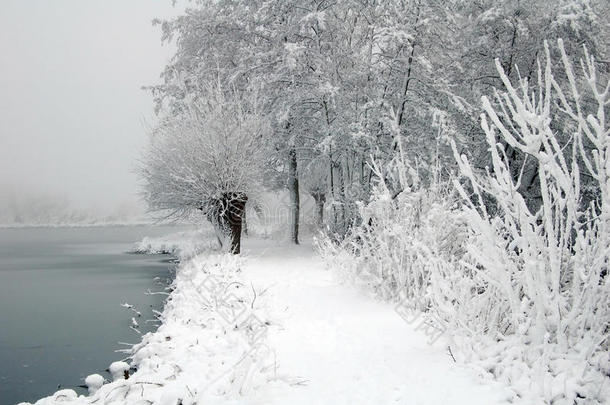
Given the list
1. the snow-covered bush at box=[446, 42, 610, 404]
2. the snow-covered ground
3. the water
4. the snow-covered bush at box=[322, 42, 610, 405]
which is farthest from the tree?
the snow-covered bush at box=[446, 42, 610, 404]

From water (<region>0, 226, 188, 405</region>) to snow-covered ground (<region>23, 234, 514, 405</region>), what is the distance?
1249 mm

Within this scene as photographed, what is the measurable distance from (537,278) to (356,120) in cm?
1219

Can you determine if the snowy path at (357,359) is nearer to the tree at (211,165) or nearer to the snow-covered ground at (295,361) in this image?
the snow-covered ground at (295,361)

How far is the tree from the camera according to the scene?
Answer: 14508mm

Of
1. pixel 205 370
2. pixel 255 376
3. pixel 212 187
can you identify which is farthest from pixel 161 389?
pixel 212 187

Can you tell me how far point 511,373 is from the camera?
3.71 metres

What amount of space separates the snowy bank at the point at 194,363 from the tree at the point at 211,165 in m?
6.21

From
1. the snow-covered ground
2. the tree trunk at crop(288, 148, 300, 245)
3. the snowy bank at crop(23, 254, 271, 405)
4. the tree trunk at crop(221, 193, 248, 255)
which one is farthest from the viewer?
the tree trunk at crop(288, 148, 300, 245)

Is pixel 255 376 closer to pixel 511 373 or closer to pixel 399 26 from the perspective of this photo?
pixel 511 373

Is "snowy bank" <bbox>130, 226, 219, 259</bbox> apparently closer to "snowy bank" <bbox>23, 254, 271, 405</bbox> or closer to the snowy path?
"snowy bank" <bbox>23, 254, 271, 405</bbox>

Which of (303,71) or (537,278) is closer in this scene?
(537,278)

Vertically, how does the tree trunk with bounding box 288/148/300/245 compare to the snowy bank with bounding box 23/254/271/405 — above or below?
above

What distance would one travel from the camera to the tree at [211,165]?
571 inches

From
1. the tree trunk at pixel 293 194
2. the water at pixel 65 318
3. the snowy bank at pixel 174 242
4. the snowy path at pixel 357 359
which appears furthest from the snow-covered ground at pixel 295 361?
the snowy bank at pixel 174 242
